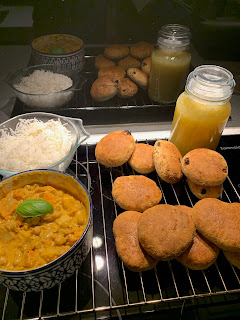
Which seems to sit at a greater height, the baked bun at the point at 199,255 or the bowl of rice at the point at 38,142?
the bowl of rice at the point at 38,142

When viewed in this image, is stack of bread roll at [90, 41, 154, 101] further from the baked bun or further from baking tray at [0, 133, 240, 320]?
the baked bun

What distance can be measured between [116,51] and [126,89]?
0.30 meters

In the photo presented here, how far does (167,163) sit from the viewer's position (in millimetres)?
1364

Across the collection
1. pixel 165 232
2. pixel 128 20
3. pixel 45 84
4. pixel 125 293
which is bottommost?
pixel 125 293

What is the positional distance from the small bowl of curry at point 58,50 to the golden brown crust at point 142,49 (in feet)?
1.16

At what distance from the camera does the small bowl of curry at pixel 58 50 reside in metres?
1.79

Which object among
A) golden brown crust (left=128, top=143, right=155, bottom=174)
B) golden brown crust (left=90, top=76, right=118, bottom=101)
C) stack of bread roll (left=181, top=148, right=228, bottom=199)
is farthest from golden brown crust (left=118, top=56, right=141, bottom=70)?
stack of bread roll (left=181, top=148, right=228, bottom=199)

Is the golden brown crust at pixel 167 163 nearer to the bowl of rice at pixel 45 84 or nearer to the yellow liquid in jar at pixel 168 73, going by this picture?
the yellow liquid in jar at pixel 168 73

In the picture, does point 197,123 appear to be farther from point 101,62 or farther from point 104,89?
point 101,62

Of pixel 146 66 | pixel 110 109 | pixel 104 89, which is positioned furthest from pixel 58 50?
pixel 146 66

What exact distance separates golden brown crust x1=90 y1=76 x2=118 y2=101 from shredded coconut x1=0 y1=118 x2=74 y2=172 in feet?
1.33

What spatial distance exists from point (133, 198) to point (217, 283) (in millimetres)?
488

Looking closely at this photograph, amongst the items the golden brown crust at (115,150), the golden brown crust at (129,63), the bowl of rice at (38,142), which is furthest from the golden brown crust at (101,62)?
the golden brown crust at (115,150)

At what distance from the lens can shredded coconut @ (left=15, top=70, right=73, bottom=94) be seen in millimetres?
1726
